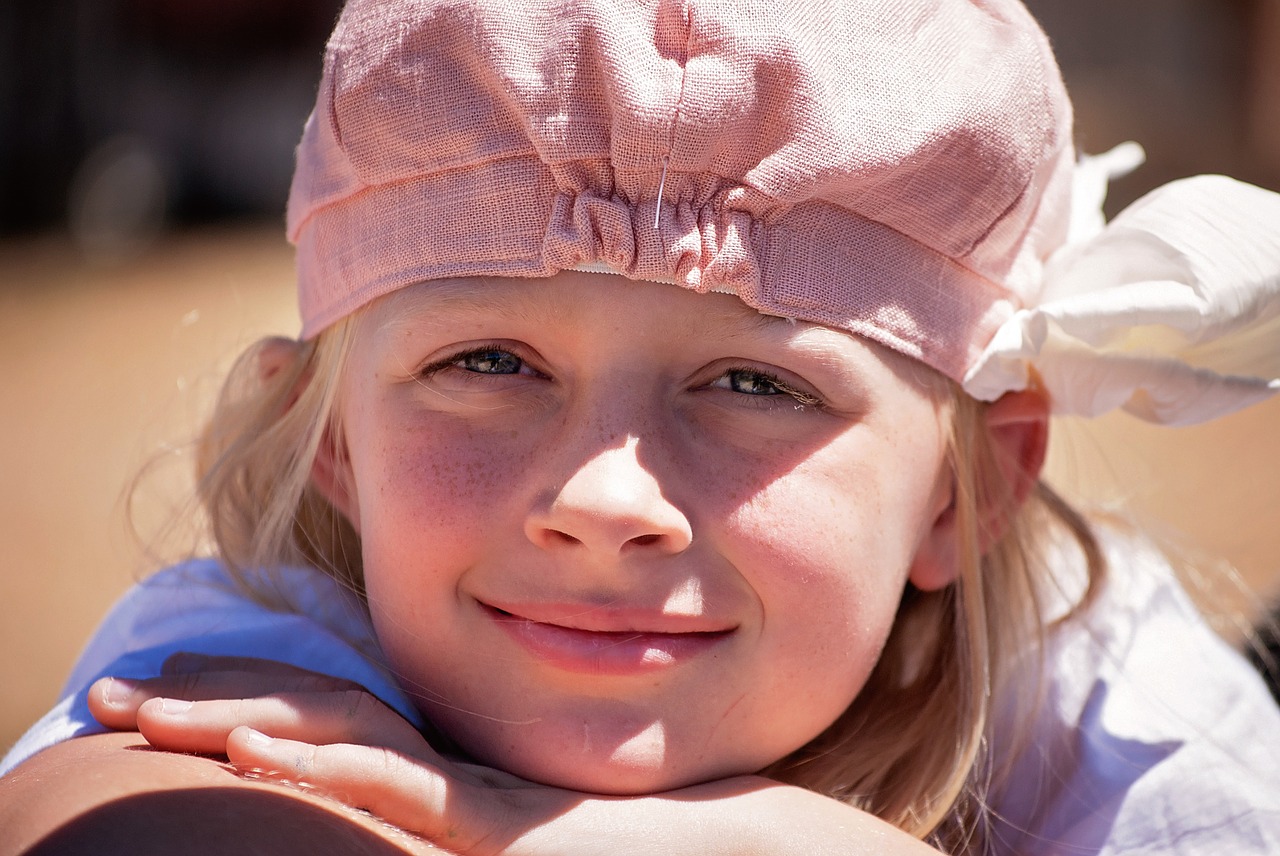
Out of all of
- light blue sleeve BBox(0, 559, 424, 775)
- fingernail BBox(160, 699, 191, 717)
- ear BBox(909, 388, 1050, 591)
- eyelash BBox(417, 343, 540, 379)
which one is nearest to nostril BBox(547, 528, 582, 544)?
eyelash BBox(417, 343, 540, 379)

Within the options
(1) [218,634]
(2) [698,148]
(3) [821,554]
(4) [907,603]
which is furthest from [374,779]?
(4) [907,603]

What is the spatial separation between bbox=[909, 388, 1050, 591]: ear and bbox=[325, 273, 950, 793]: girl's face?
26cm

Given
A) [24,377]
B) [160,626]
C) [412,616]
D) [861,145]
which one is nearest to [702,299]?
[861,145]

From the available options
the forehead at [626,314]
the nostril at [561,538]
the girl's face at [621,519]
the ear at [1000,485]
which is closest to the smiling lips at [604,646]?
the girl's face at [621,519]

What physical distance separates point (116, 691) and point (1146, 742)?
4.85 feet

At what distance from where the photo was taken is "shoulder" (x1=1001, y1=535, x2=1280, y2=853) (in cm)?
183

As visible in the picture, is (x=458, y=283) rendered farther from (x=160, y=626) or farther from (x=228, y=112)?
(x=228, y=112)

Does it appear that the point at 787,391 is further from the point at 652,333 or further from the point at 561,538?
the point at 561,538

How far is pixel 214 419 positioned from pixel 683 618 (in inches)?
42.5

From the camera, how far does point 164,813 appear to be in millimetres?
1200

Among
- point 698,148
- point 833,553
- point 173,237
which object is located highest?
point 698,148

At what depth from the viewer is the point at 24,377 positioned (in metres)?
5.39

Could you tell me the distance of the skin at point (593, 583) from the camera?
1413 mm

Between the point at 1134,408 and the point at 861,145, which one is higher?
the point at 861,145
